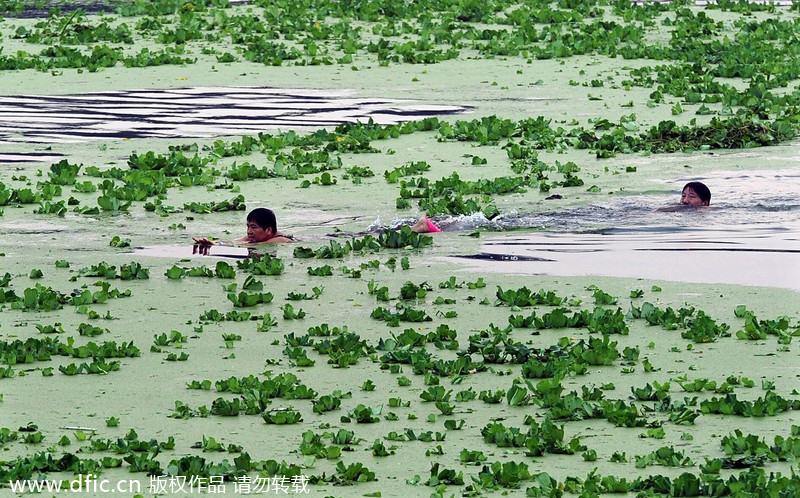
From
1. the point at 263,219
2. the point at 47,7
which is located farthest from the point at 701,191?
the point at 47,7

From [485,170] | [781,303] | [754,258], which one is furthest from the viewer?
[485,170]

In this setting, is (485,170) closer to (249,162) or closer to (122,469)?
(249,162)

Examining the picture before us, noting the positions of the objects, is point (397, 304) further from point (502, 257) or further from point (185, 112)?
point (185, 112)

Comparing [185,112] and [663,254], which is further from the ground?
[185,112]

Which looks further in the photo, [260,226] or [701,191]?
[701,191]

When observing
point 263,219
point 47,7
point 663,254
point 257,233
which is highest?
point 47,7

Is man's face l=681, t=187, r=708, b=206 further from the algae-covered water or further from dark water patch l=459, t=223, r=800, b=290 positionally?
dark water patch l=459, t=223, r=800, b=290

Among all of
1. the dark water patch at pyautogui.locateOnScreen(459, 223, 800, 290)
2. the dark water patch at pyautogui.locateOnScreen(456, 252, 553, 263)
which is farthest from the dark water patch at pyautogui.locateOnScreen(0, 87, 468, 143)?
the dark water patch at pyautogui.locateOnScreen(456, 252, 553, 263)

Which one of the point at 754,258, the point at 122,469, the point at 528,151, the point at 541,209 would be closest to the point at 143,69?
the point at 528,151

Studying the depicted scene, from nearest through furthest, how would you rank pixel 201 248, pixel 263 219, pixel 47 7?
pixel 201 248
pixel 263 219
pixel 47 7
